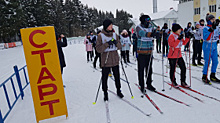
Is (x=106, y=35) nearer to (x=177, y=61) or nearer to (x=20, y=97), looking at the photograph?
(x=177, y=61)

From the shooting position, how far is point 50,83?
9.93 ft

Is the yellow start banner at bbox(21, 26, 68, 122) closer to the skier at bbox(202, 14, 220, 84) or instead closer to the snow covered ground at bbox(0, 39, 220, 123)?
the snow covered ground at bbox(0, 39, 220, 123)

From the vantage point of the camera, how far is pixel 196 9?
28875 millimetres

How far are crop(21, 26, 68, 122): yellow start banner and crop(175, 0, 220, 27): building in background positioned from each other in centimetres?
2960

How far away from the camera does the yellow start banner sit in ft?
9.24

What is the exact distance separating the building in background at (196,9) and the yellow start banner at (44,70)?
29600mm

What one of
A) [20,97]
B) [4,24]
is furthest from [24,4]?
[20,97]

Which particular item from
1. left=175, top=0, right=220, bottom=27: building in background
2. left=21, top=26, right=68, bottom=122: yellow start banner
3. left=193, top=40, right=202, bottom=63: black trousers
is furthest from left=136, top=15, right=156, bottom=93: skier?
left=175, top=0, right=220, bottom=27: building in background

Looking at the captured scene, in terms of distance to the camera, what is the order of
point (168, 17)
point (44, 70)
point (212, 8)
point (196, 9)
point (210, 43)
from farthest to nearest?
1. point (168, 17)
2. point (196, 9)
3. point (212, 8)
4. point (210, 43)
5. point (44, 70)

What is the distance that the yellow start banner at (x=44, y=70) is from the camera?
282 centimetres

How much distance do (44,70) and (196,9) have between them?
33.1m

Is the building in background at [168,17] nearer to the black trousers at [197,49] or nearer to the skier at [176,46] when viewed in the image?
the black trousers at [197,49]

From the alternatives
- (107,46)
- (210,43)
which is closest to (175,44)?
(210,43)

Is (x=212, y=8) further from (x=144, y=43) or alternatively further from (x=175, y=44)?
(x=144, y=43)
